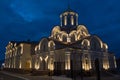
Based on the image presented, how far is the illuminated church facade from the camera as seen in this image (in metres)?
36.6

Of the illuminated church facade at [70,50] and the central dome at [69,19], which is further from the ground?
the central dome at [69,19]

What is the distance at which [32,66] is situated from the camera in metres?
45.5

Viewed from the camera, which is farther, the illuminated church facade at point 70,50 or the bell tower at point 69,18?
the bell tower at point 69,18

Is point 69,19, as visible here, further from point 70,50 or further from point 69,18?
point 70,50

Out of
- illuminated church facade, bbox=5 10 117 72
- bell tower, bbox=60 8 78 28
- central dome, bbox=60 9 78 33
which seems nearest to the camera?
illuminated church facade, bbox=5 10 117 72

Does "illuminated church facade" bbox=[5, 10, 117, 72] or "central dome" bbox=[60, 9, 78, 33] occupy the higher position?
"central dome" bbox=[60, 9, 78, 33]

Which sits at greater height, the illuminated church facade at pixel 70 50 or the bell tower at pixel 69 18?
the bell tower at pixel 69 18

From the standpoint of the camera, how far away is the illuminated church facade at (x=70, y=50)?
120 ft

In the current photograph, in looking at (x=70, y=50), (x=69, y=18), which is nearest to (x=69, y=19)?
(x=69, y=18)

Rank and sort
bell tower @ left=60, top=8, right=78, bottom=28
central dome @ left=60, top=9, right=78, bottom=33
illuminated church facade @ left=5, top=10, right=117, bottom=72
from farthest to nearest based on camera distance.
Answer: bell tower @ left=60, top=8, right=78, bottom=28 < central dome @ left=60, top=9, right=78, bottom=33 < illuminated church facade @ left=5, top=10, right=117, bottom=72

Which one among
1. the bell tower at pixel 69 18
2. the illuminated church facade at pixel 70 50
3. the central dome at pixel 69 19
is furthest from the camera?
the bell tower at pixel 69 18

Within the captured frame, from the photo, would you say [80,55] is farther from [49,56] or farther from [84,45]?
[49,56]

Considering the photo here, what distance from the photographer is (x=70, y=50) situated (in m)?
36.2

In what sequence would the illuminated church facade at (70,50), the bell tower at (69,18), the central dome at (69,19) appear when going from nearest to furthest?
the illuminated church facade at (70,50) → the central dome at (69,19) → the bell tower at (69,18)
